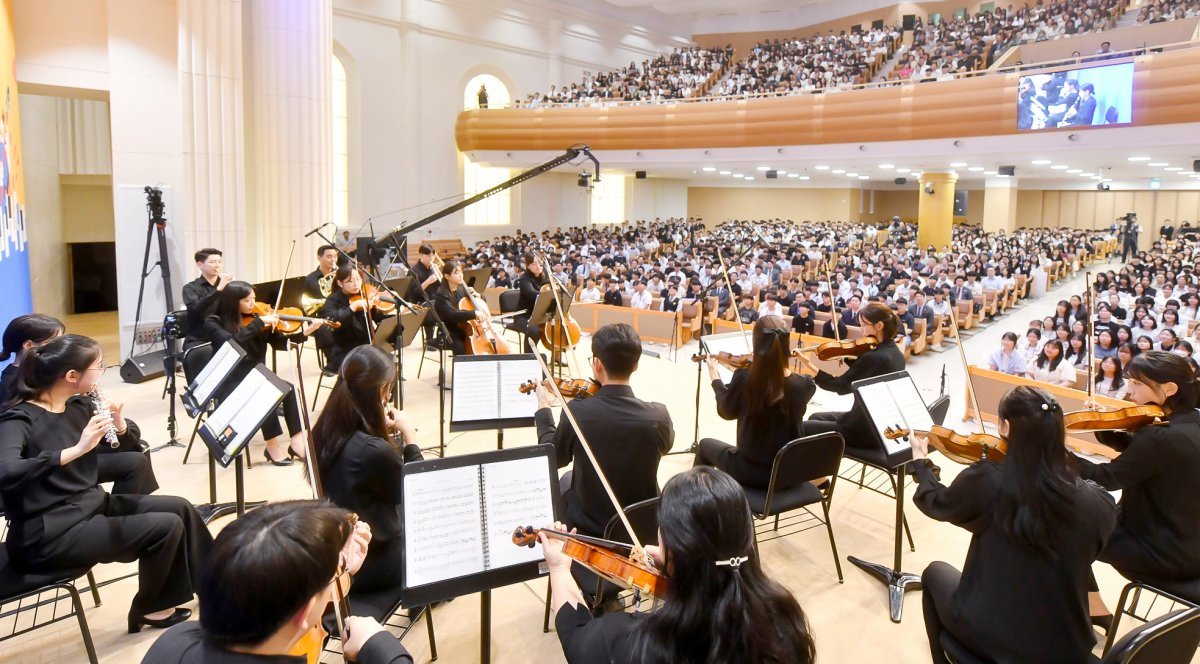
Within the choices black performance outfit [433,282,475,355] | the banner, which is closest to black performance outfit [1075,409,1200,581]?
black performance outfit [433,282,475,355]

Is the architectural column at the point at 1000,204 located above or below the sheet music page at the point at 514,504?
above

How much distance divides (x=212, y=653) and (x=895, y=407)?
10.8ft

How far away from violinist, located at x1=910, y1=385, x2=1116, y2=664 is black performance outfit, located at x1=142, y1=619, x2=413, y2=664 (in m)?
1.87

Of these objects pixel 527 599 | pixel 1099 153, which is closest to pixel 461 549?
pixel 527 599

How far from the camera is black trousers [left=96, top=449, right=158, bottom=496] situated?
3.75m

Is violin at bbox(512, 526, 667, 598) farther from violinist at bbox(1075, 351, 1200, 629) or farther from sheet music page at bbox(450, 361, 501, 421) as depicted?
violinist at bbox(1075, 351, 1200, 629)

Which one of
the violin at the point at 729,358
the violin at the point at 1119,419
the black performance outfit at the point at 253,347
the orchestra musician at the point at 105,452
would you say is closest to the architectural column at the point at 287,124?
the black performance outfit at the point at 253,347

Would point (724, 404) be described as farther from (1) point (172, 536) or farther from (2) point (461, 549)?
(1) point (172, 536)

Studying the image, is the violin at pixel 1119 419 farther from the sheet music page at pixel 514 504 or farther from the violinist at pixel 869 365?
the sheet music page at pixel 514 504

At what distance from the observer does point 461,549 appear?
2.48 metres

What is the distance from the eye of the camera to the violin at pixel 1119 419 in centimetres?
322

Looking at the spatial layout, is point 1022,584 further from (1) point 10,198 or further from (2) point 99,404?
(1) point 10,198

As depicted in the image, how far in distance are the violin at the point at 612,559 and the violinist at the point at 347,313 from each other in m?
4.39

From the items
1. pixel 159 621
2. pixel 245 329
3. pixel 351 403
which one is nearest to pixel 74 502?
pixel 159 621
